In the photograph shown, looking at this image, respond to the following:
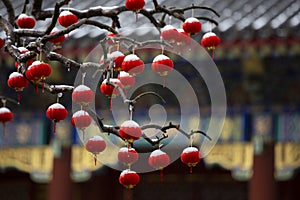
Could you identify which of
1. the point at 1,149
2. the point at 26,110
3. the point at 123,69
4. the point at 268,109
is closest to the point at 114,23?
the point at 123,69

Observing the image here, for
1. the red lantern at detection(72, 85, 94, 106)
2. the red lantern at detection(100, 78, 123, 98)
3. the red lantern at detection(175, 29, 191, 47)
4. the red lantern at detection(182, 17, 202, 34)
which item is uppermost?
the red lantern at detection(182, 17, 202, 34)

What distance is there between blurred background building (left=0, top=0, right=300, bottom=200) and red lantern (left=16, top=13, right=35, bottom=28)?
12.0 feet

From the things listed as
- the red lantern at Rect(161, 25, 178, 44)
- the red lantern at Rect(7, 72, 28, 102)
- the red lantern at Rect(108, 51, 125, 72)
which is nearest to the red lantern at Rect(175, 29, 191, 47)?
the red lantern at Rect(161, 25, 178, 44)

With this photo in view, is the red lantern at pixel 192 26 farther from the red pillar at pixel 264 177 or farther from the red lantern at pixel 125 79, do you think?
the red pillar at pixel 264 177

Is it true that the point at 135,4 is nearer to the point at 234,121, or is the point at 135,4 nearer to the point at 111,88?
the point at 111,88

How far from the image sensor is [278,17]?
7.34 m

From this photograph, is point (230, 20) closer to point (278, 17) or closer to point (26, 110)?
point (278, 17)

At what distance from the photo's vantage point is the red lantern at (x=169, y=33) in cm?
343

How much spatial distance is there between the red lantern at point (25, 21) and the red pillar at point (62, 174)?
206 inches

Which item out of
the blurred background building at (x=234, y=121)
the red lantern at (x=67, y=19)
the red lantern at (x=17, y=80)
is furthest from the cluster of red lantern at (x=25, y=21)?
the blurred background building at (x=234, y=121)

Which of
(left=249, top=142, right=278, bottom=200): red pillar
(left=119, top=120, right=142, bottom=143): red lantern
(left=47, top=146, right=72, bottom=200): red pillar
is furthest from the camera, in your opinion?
(left=47, top=146, right=72, bottom=200): red pillar

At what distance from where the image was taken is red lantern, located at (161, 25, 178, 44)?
343cm

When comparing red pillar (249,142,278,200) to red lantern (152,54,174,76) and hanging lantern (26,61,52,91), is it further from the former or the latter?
hanging lantern (26,61,52,91)

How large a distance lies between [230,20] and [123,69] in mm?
4403
